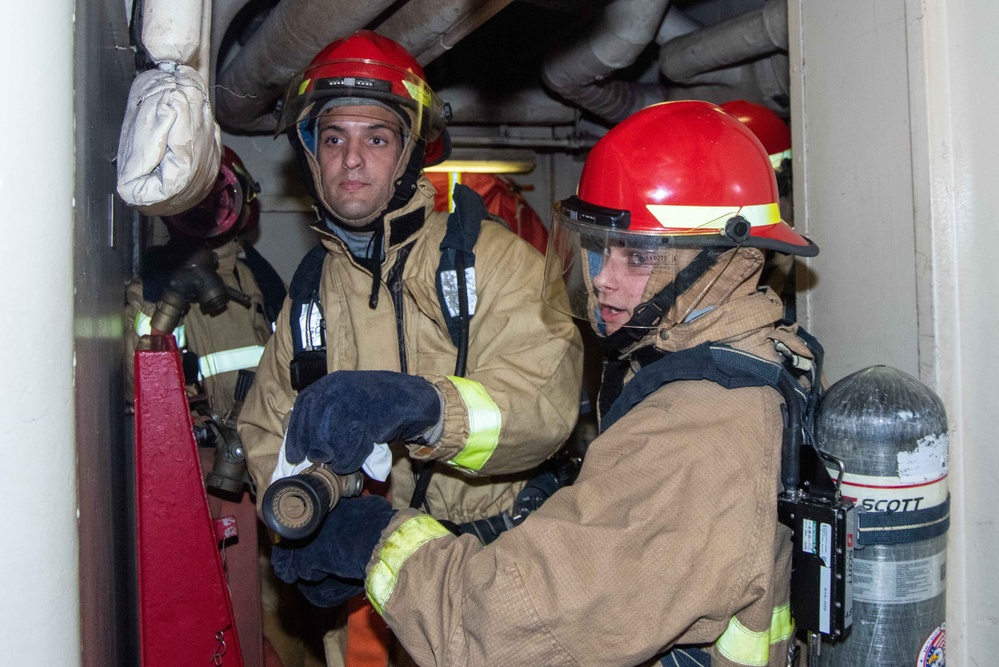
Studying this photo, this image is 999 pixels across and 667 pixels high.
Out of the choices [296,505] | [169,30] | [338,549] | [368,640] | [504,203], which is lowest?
[368,640]

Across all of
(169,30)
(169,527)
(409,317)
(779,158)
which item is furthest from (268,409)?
(779,158)

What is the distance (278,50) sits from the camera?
135 inches

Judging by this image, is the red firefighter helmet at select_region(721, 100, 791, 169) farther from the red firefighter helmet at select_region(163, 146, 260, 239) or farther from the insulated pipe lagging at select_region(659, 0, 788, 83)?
the red firefighter helmet at select_region(163, 146, 260, 239)

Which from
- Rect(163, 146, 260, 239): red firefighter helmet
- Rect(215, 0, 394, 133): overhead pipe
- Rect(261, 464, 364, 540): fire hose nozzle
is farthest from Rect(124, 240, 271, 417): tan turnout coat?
Rect(261, 464, 364, 540): fire hose nozzle

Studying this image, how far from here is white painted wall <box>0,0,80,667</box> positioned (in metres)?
1.15

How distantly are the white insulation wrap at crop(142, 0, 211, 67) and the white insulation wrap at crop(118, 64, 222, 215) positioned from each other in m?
0.10

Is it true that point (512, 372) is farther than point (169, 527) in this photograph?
Yes

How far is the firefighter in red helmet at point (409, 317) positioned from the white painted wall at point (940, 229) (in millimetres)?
855

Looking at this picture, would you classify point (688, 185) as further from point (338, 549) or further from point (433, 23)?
point (433, 23)

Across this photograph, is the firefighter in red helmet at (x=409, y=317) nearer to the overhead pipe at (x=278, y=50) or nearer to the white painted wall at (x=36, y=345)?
the overhead pipe at (x=278, y=50)

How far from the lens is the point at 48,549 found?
3.95ft

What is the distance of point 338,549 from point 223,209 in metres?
2.68

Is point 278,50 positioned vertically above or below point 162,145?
above

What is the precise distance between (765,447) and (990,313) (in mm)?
803
